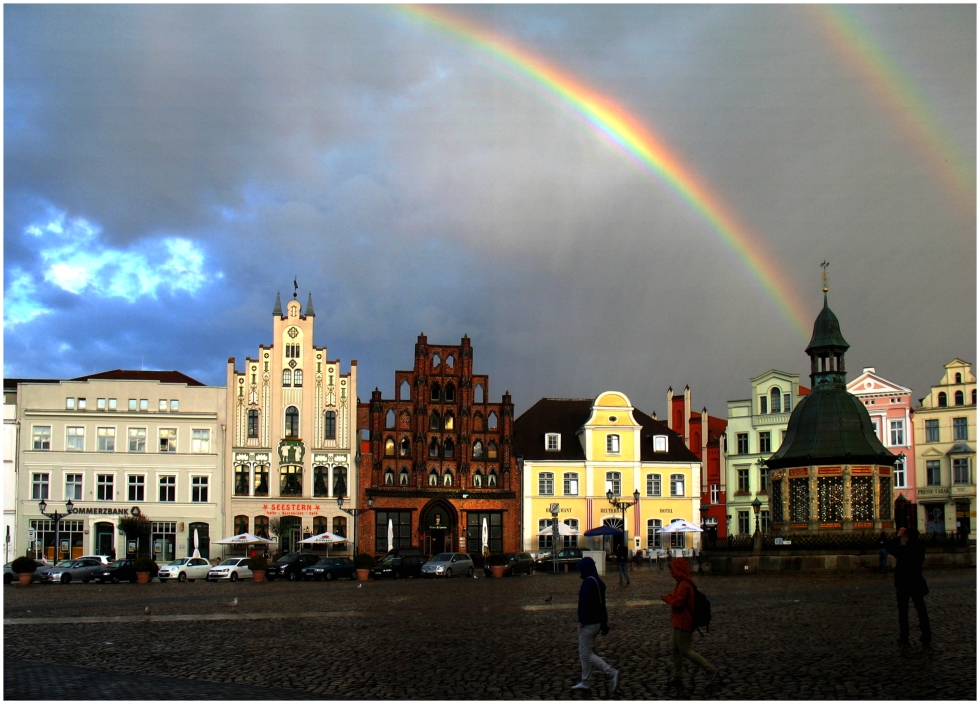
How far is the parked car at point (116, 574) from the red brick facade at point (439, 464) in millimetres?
24894

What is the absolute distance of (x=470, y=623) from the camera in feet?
80.2

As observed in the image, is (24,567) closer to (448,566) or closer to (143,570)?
(143,570)

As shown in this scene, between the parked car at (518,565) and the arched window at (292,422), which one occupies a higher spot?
the arched window at (292,422)

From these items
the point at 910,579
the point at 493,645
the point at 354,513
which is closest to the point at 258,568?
the point at 354,513

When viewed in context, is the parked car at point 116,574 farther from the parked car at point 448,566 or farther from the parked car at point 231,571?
the parked car at point 448,566

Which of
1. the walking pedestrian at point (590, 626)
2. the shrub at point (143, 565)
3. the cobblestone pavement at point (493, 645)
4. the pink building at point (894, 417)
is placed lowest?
the shrub at point (143, 565)

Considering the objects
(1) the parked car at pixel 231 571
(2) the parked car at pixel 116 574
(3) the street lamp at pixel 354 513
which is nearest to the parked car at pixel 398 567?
(1) the parked car at pixel 231 571

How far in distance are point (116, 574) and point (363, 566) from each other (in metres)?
12.3

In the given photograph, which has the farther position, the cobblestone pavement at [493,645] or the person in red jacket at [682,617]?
the cobblestone pavement at [493,645]

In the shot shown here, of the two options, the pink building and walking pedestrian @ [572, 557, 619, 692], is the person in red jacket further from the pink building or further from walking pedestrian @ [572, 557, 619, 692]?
the pink building

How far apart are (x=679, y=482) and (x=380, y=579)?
33.7m

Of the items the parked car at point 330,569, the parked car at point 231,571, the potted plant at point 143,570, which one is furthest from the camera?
the parked car at point 231,571

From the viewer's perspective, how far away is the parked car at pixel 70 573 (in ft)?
175

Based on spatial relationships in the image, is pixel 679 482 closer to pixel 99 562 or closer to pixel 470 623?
pixel 99 562
